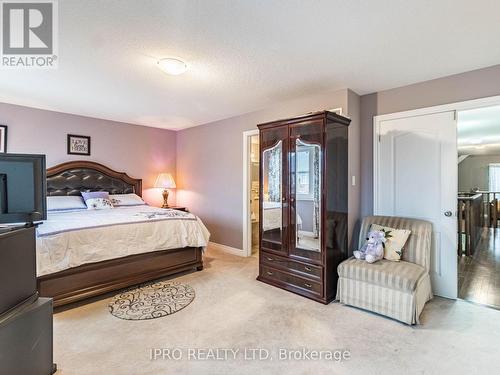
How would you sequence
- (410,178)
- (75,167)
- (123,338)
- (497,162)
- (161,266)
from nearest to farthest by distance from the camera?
(123,338) < (410,178) < (161,266) < (75,167) < (497,162)

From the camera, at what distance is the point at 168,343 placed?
208 cm

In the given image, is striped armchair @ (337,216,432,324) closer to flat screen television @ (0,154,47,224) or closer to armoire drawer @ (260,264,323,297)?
armoire drawer @ (260,264,323,297)

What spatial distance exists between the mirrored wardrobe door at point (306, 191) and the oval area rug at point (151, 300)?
1365 mm

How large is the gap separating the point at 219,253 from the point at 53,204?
2.67 meters

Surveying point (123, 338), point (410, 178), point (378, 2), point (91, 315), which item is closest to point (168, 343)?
point (123, 338)

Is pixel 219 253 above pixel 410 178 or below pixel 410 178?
below

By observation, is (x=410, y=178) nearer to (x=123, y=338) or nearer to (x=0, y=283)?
(x=123, y=338)

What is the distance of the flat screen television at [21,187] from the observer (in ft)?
4.14

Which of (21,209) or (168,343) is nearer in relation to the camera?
(21,209)

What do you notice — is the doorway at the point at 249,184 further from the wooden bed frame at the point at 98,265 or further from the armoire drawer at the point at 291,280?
the armoire drawer at the point at 291,280

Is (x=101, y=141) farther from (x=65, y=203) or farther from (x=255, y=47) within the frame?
(x=255, y=47)

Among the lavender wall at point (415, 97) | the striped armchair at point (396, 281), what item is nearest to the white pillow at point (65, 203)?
the striped armchair at point (396, 281)

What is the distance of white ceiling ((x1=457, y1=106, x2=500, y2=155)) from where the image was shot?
4.08 m

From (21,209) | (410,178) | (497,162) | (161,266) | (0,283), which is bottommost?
(161,266)
